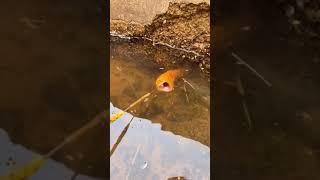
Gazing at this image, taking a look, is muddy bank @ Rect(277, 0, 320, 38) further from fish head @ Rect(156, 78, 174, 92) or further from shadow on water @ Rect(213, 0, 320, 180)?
fish head @ Rect(156, 78, 174, 92)

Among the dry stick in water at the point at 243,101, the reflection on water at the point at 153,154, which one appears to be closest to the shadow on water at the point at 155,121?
the reflection on water at the point at 153,154

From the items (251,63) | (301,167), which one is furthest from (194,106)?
(301,167)

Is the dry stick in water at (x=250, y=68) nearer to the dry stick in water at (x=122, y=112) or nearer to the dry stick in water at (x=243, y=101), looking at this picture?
the dry stick in water at (x=243, y=101)

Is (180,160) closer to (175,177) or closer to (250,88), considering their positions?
(175,177)

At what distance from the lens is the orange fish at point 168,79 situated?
2637mm

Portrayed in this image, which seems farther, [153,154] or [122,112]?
[122,112]

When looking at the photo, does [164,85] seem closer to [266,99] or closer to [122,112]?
[122,112]

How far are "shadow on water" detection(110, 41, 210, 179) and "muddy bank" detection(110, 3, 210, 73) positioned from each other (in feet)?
0.19

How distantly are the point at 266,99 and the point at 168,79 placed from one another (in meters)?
0.48

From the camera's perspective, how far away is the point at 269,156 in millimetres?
2340

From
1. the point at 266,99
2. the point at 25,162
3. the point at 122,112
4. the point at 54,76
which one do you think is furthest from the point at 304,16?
the point at 25,162

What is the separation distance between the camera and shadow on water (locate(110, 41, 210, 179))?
2.34 m

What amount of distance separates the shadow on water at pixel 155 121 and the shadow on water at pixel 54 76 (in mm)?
89

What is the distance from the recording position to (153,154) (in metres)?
2.40
